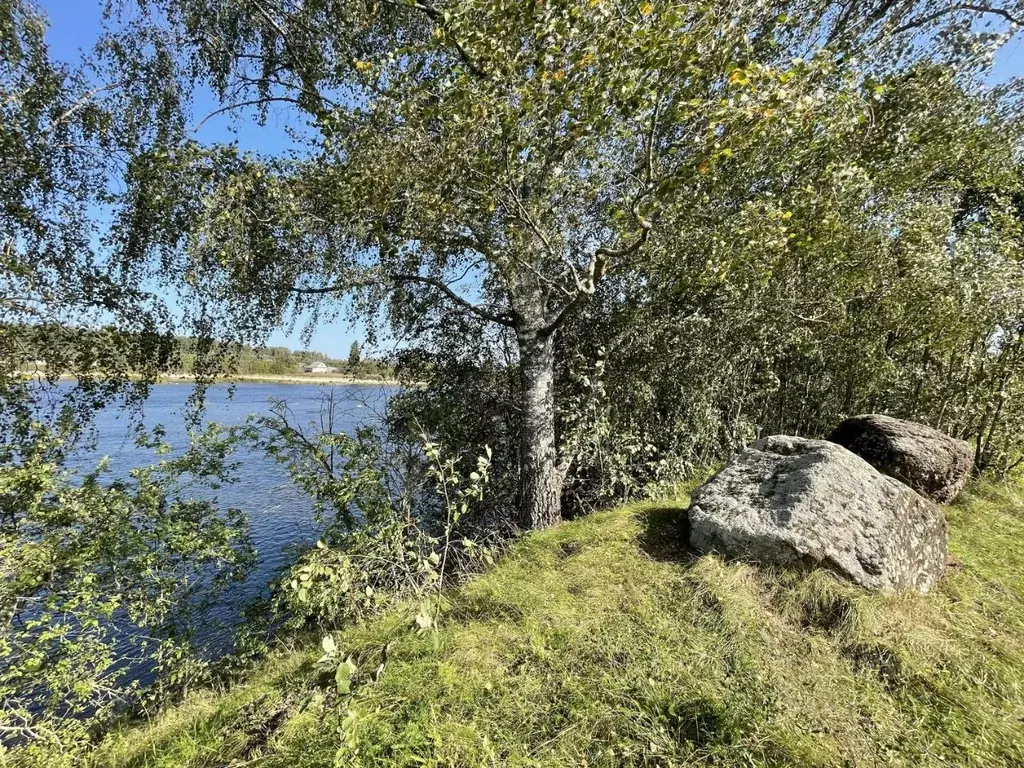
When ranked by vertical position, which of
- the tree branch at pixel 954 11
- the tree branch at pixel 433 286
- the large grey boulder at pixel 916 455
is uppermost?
the tree branch at pixel 954 11

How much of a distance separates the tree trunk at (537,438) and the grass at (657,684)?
2.08 metres

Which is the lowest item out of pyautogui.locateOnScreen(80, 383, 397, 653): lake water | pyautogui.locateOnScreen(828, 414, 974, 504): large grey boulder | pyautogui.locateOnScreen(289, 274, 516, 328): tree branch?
pyautogui.locateOnScreen(80, 383, 397, 653): lake water

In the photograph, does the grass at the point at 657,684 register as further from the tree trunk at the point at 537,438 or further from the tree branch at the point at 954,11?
the tree branch at the point at 954,11

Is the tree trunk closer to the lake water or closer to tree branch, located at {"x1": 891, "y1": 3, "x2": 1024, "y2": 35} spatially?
the lake water

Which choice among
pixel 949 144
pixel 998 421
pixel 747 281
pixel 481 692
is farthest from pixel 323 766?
pixel 949 144

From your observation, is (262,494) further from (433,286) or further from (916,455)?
(916,455)

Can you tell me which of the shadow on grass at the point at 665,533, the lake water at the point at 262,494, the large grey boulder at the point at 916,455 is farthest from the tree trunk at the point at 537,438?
the large grey boulder at the point at 916,455

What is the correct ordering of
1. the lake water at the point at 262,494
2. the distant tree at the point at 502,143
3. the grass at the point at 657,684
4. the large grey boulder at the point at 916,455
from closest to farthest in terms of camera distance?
the grass at the point at 657,684 → the distant tree at the point at 502,143 → the large grey boulder at the point at 916,455 → the lake water at the point at 262,494

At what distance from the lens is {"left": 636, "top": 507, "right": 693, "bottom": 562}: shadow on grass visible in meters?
4.21

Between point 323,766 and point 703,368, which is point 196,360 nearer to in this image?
point 323,766

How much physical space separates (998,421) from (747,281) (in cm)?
415

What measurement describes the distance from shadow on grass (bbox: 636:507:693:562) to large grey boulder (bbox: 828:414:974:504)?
2.38 metres

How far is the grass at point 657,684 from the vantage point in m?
2.20

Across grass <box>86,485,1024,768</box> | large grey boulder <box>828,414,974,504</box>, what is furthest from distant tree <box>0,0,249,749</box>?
large grey boulder <box>828,414,974,504</box>
